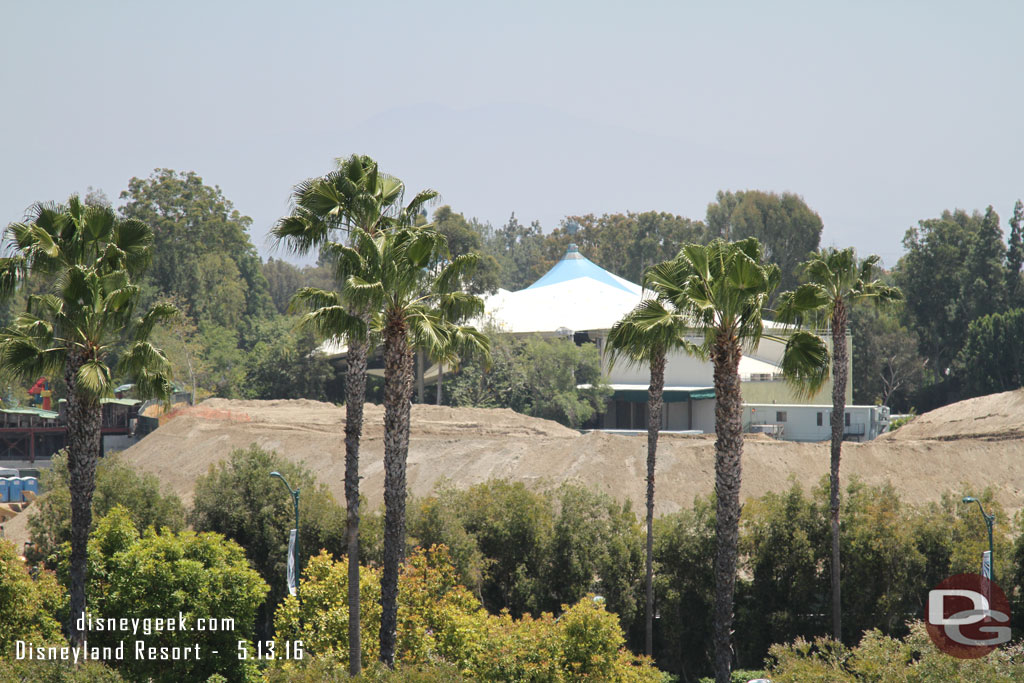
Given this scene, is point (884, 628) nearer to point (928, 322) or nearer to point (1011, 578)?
point (1011, 578)

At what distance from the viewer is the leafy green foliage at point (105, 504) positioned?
37094mm

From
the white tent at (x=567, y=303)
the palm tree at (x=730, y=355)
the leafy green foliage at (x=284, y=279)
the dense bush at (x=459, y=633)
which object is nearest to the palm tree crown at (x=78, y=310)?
the dense bush at (x=459, y=633)

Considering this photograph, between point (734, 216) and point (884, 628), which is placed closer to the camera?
point (884, 628)

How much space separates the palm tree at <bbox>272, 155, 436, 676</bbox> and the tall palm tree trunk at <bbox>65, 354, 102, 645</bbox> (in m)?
4.74

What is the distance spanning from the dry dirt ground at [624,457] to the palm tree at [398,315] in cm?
2249

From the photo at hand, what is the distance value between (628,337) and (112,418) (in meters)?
65.0

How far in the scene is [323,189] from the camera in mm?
22938

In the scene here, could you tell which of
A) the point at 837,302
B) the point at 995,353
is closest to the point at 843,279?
the point at 837,302

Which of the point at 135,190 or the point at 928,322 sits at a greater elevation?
the point at 135,190

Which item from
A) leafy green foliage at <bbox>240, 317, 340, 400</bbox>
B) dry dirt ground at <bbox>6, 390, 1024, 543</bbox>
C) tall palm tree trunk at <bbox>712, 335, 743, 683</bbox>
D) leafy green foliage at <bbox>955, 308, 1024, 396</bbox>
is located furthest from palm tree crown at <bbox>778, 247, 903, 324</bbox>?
leafy green foliage at <bbox>240, 317, 340, 400</bbox>

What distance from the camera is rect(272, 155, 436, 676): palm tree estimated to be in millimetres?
21172

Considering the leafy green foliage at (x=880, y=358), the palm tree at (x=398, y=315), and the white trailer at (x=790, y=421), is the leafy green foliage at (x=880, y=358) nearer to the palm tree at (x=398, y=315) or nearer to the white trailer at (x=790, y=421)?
the white trailer at (x=790, y=421)

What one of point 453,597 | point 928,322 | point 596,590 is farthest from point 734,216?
point 453,597

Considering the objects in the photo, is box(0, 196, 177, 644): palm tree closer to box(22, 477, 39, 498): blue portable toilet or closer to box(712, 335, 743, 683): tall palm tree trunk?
box(712, 335, 743, 683): tall palm tree trunk
